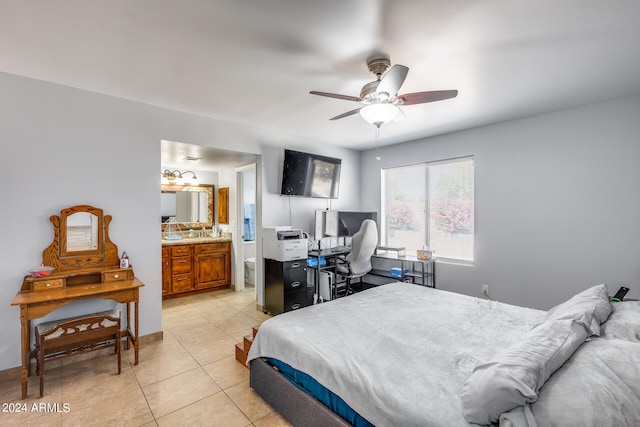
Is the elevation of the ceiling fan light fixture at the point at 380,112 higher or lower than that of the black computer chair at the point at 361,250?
higher

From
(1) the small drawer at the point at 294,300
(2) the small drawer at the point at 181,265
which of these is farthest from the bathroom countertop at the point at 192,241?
(1) the small drawer at the point at 294,300

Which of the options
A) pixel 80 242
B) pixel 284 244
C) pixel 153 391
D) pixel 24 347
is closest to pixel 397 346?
pixel 153 391

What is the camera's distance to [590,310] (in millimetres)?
1638

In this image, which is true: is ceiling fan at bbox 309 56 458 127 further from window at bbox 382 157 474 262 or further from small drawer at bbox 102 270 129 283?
small drawer at bbox 102 270 129 283

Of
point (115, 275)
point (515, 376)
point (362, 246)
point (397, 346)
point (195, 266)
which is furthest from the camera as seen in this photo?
point (195, 266)

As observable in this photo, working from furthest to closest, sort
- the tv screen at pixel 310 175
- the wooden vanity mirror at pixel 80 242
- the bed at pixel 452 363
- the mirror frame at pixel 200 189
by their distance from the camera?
the mirror frame at pixel 200 189 → the tv screen at pixel 310 175 → the wooden vanity mirror at pixel 80 242 → the bed at pixel 452 363

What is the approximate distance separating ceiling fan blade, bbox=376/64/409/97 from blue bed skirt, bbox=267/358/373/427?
1940 mm

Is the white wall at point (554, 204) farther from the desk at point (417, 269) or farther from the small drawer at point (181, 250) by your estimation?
the small drawer at point (181, 250)

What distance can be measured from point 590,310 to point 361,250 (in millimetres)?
2606

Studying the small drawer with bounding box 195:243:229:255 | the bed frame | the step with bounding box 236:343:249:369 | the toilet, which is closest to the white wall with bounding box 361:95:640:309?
the step with bounding box 236:343:249:369

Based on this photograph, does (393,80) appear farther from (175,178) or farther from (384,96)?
(175,178)

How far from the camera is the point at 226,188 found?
5.34 metres

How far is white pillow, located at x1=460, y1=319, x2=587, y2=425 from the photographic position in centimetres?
106

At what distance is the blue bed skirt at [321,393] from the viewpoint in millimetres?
1437
